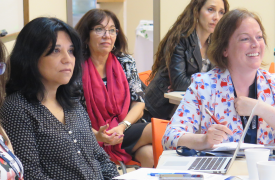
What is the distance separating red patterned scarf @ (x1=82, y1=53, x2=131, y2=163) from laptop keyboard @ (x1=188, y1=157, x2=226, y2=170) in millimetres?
1262

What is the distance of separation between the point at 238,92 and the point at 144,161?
887 millimetres

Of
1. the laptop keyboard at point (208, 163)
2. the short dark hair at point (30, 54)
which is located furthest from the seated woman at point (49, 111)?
the laptop keyboard at point (208, 163)

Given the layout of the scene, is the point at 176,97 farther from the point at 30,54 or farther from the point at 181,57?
the point at 30,54

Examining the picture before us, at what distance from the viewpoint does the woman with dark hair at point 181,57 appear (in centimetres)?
323

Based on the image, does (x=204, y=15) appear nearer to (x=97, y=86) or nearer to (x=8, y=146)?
(x=97, y=86)

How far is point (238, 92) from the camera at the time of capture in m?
Answer: 2.03

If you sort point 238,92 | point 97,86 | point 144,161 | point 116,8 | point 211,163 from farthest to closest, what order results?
point 116,8, point 97,86, point 144,161, point 238,92, point 211,163

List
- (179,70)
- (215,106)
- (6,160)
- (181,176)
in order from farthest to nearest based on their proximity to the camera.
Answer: (179,70)
(215,106)
(6,160)
(181,176)

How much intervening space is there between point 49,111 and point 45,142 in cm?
14

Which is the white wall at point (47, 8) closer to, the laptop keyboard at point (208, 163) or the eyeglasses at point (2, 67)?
the eyeglasses at point (2, 67)

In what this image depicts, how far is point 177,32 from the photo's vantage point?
3.37 meters

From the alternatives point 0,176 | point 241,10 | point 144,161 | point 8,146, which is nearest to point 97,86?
point 144,161

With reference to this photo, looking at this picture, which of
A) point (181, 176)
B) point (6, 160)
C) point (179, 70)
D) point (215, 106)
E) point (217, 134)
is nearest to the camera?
point (181, 176)

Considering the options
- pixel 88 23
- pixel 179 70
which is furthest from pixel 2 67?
pixel 179 70
